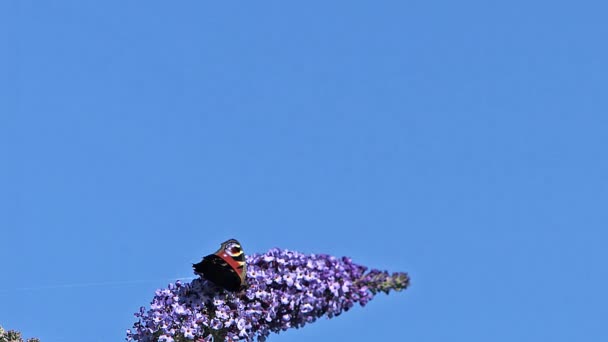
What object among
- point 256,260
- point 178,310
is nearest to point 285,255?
point 256,260

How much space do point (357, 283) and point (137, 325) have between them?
4.22 meters

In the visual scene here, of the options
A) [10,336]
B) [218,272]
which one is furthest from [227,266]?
[10,336]

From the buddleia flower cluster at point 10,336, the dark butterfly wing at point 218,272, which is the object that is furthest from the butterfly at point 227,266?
the buddleia flower cluster at point 10,336

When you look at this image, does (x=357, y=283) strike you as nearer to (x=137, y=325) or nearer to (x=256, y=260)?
(x=256, y=260)

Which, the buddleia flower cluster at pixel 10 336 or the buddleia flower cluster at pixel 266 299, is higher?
the buddleia flower cluster at pixel 10 336

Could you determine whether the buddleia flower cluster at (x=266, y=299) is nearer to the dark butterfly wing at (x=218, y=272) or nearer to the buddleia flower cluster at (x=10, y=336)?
the dark butterfly wing at (x=218, y=272)

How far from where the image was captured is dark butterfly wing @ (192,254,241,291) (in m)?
19.9

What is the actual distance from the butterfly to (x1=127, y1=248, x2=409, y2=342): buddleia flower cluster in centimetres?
Result: 18

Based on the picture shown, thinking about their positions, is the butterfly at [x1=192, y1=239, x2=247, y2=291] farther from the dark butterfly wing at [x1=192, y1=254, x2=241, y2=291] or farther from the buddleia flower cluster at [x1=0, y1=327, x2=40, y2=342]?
the buddleia flower cluster at [x1=0, y1=327, x2=40, y2=342]

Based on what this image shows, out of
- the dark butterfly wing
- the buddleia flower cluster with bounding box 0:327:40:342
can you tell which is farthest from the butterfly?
the buddleia flower cluster with bounding box 0:327:40:342

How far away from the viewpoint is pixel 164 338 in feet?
65.6

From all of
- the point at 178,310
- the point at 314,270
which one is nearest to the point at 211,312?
the point at 178,310

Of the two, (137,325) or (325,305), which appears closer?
(325,305)

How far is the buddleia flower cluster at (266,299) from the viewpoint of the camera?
19.4 meters
